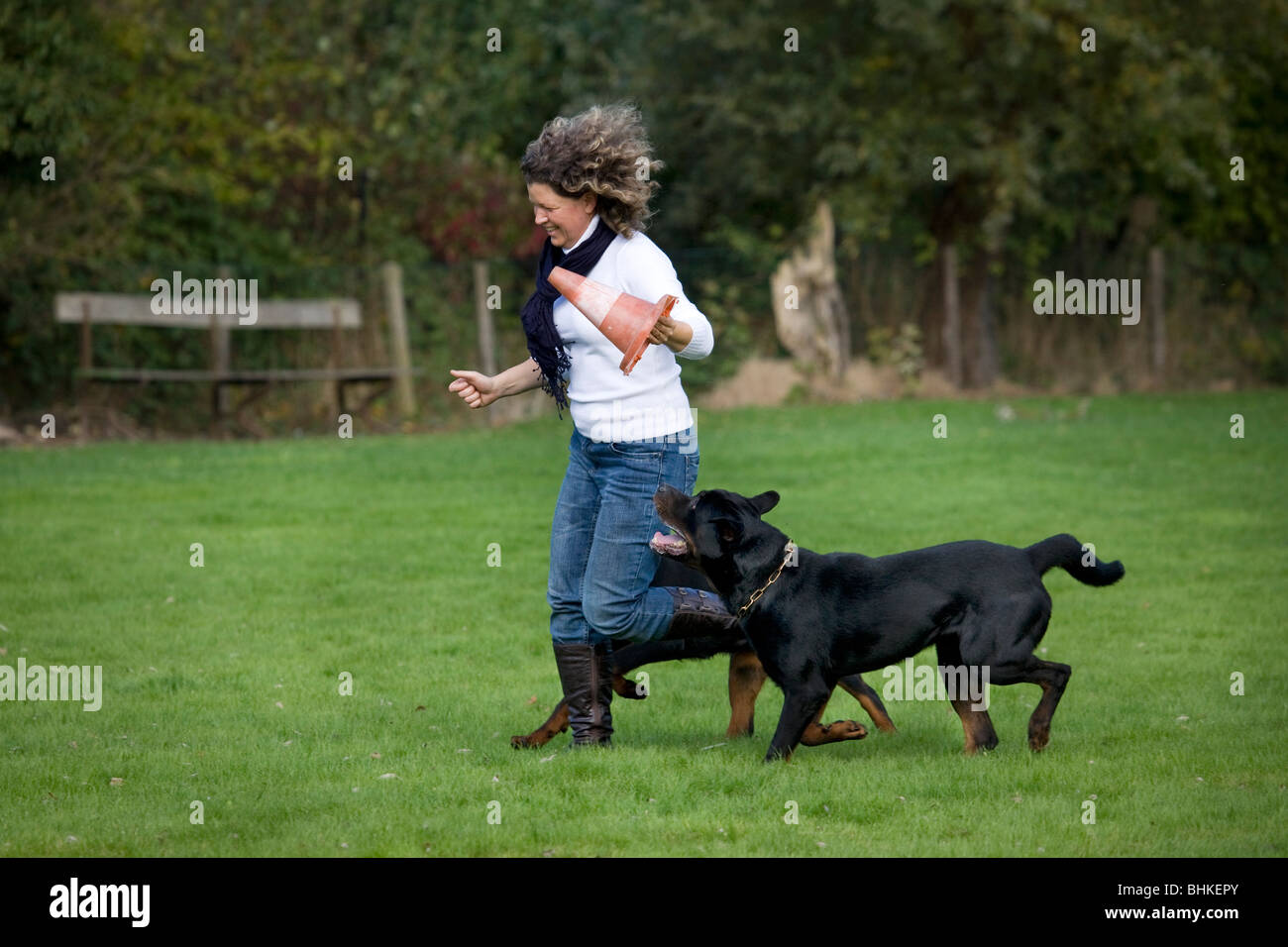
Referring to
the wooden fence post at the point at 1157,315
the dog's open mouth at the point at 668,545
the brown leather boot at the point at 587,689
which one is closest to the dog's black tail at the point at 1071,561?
the dog's open mouth at the point at 668,545

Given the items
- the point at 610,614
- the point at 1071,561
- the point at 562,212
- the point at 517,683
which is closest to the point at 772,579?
the point at 610,614

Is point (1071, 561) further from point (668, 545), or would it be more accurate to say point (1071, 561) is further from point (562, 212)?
point (562, 212)

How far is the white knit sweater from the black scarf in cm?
3

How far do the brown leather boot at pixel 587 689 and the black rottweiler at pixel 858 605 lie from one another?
0.57 meters

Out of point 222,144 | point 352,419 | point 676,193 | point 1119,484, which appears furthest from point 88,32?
point 1119,484

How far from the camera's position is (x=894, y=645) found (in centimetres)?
583

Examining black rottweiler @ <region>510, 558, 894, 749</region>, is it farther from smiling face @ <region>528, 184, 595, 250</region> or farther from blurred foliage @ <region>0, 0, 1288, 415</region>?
blurred foliage @ <region>0, 0, 1288, 415</region>

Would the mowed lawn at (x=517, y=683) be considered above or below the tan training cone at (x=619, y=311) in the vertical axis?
below

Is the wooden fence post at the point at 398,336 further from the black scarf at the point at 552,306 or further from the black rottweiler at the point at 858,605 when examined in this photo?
the black rottweiler at the point at 858,605

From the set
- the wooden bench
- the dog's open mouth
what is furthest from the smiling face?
the wooden bench

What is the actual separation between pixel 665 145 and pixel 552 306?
18.4 meters

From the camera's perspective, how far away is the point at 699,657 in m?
6.37

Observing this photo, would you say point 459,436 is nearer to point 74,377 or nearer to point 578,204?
point 74,377

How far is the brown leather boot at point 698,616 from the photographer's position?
5891 mm
